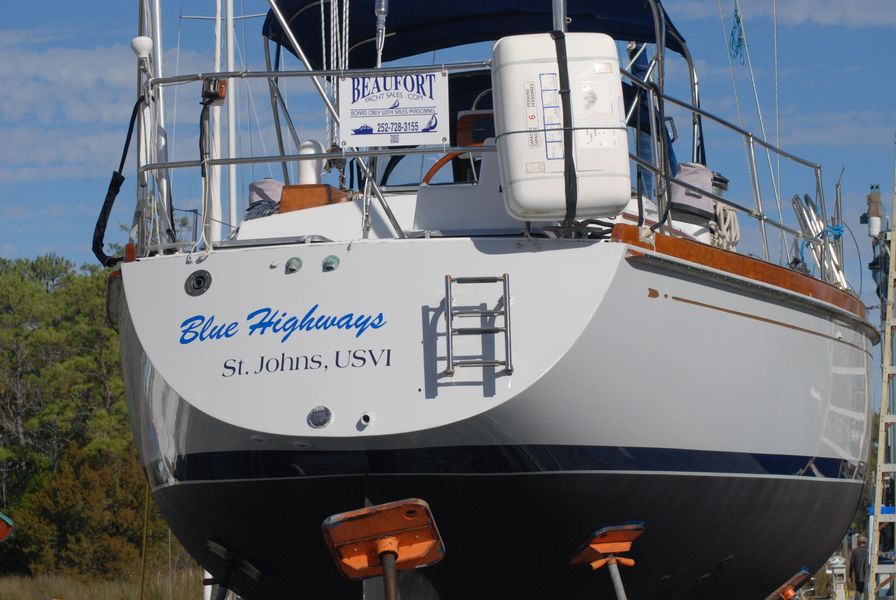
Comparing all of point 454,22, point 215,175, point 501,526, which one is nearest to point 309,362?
point 501,526

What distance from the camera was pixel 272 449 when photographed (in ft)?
16.3

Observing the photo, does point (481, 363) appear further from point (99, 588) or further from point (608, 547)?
point (99, 588)

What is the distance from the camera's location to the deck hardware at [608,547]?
5.22 m

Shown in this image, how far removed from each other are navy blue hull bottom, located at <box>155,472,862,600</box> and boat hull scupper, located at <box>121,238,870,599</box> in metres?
0.01

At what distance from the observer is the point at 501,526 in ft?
16.8

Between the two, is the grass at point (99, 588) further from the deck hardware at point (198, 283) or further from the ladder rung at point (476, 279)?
the ladder rung at point (476, 279)

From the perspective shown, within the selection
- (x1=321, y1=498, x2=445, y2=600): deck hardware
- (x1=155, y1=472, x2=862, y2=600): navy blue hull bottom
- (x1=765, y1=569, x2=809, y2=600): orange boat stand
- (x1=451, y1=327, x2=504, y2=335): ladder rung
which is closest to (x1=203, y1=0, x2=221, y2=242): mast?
(x1=155, y1=472, x2=862, y2=600): navy blue hull bottom

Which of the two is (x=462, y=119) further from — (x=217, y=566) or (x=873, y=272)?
(x=873, y=272)

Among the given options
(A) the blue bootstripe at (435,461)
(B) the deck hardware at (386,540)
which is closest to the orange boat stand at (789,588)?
(A) the blue bootstripe at (435,461)

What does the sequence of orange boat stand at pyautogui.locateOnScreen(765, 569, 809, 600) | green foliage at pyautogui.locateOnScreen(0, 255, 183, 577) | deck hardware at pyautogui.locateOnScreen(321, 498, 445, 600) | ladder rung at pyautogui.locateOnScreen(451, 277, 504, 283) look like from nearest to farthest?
1. deck hardware at pyautogui.locateOnScreen(321, 498, 445, 600)
2. ladder rung at pyautogui.locateOnScreen(451, 277, 504, 283)
3. orange boat stand at pyautogui.locateOnScreen(765, 569, 809, 600)
4. green foliage at pyautogui.locateOnScreen(0, 255, 183, 577)

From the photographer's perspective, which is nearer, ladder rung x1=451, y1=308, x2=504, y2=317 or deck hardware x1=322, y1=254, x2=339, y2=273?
ladder rung x1=451, y1=308, x2=504, y2=317

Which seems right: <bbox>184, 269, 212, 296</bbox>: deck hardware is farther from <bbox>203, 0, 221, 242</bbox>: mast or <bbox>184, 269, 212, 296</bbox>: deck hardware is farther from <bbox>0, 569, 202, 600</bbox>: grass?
<bbox>0, 569, 202, 600</bbox>: grass

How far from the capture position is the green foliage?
1144 inches

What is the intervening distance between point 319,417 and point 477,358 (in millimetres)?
664
